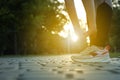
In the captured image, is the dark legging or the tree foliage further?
the tree foliage

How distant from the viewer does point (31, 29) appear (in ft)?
109

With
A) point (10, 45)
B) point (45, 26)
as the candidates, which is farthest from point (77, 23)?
point (45, 26)

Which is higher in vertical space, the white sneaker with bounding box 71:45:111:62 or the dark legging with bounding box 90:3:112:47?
the dark legging with bounding box 90:3:112:47

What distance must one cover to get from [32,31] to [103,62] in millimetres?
27784

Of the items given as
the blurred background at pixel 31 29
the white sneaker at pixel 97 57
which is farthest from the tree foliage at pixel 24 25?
the white sneaker at pixel 97 57

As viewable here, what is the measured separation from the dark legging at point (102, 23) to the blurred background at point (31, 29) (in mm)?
17867

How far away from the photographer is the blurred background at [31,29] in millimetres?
26266

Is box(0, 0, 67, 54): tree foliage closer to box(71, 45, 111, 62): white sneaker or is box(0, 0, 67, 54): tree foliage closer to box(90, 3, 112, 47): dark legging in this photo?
box(71, 45, 111, 62): white sneaker

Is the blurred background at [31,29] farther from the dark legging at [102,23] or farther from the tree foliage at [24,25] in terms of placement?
the dark legging at [102,23]

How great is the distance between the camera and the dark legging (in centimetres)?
488

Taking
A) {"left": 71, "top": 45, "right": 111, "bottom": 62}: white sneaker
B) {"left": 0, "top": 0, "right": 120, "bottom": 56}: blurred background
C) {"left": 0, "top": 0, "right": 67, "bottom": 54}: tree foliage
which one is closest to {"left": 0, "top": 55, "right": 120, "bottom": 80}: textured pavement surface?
{"left": 71, "top": 45, "right": 111, "bottom": 62}: white sneaker

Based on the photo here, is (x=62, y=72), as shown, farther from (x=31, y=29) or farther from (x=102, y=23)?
(x=31, y=29)

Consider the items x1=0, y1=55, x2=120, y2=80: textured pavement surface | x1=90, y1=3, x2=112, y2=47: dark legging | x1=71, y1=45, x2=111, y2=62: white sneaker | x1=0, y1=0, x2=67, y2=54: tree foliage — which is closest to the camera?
x1=0, y1=55, x2=120, y2=80: textured pavement surface

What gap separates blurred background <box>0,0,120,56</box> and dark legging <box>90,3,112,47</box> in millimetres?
17867
